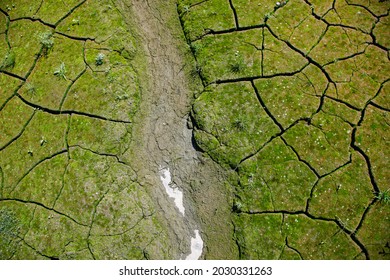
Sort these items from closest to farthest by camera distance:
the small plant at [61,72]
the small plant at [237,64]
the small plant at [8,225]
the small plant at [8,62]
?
the small plant at [8,225] → the small plant at [237,64] → the small plant at [61,72] → the small plant at [8,62]

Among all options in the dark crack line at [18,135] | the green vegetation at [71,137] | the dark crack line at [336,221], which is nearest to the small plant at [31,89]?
the green vegetation at [71,137]

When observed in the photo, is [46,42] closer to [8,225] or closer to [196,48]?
[196,48]

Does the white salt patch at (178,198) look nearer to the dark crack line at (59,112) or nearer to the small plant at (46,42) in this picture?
the dark crack line at (59,112)

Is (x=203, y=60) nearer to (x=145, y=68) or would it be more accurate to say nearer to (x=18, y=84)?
(x=145, y=68)

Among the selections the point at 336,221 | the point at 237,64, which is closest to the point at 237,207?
the point at 336,221

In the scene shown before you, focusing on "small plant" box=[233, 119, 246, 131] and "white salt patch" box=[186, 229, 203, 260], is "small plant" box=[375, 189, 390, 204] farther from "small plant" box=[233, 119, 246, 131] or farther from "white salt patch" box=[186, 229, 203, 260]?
"white salt patch" box=[186, 229, 203, 260]

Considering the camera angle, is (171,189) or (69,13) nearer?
(171,189)
